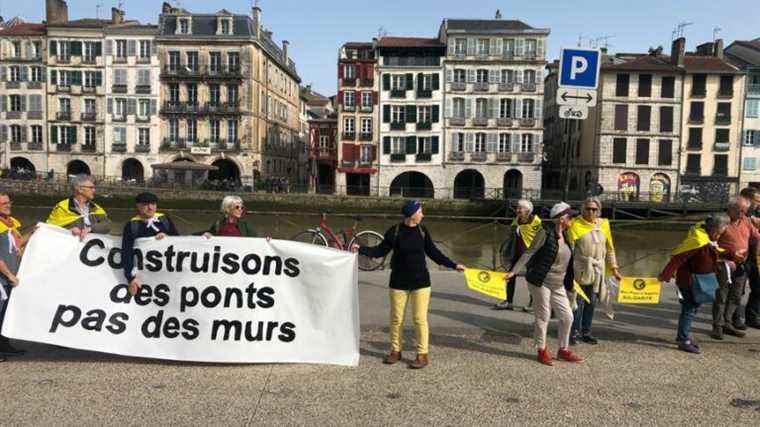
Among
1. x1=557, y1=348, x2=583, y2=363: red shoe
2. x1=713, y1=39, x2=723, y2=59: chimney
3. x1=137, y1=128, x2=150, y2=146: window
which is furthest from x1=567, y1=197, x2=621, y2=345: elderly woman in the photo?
x1=713, y1=39, x2=723, y2=59: chimney

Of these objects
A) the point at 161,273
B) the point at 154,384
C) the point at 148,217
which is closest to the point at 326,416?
the point at 154,384

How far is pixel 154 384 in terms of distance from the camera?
5008mm

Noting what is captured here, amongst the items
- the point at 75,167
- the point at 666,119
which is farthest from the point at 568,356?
the point at 75,167

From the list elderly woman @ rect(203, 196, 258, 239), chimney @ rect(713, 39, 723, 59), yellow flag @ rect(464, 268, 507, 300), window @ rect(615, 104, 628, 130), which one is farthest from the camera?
chimney @ rect(713, 39, 723, 59)

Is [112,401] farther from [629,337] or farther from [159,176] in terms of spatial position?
[159,176]

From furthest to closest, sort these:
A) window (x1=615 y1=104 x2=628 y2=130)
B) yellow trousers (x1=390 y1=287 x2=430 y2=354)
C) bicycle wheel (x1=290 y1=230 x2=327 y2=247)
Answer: window (x1=615 y1=104 x2=628 y2=130) → bicycle wheel (x1=290 y1=230 x2=327 y2=247) → yellow trousers (x1=390 y1=287 x2=430 y2=354)

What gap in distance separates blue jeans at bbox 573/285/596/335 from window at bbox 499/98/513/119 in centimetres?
4401

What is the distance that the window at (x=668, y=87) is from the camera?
47875 mm

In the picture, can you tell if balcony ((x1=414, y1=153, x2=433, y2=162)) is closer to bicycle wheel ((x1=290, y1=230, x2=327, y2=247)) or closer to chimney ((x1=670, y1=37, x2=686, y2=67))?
chimney ((x1=670, y1=37, x2=686, y2=67))

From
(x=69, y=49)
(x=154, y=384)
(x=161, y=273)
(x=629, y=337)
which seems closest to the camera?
(x=154, y=384)

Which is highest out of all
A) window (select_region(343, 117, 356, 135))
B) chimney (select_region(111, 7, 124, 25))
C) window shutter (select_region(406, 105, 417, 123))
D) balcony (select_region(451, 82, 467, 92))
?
chimney (select_region(111, 7, 124, 25))

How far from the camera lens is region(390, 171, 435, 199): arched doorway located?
49500 millimetres

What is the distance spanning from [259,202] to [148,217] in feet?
131

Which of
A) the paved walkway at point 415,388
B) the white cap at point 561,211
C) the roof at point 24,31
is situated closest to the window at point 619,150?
the paved walkway at point 415,388
